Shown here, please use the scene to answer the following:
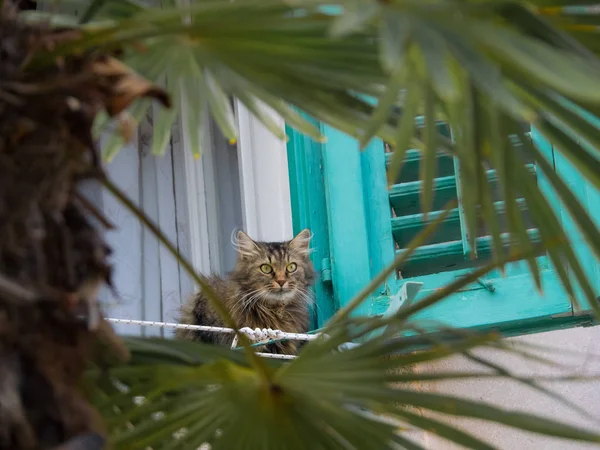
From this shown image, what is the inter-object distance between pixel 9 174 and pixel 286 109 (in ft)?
1.48

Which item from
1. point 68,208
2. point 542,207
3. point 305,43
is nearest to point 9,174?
point 68,208

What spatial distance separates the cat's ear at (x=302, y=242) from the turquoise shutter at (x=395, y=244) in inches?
1.1

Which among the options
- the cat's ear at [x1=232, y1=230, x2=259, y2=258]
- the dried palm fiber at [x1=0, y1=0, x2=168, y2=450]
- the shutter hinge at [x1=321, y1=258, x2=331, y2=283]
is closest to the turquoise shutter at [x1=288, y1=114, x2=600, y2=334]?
the shutter hinge at [x1=321, y1=258, x2=331, y2=283]

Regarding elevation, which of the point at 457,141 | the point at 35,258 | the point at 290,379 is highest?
the point at 457,141

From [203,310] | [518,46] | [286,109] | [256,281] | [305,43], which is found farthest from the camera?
[256,281]

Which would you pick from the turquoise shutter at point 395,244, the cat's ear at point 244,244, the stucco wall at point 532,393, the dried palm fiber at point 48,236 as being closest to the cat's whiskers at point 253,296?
the cat's ear at point 244,244

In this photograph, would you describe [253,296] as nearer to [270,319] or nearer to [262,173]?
[270,319]

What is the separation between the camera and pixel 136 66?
1173 mm

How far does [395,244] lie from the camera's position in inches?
97.9

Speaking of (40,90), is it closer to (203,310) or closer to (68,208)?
(68,208)

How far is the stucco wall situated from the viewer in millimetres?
2189

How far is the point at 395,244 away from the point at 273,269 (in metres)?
0.88

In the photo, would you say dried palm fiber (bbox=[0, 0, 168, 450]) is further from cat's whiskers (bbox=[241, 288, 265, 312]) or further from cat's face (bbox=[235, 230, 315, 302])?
cat's whiskers (bbox=[241, 288, 265, 312])

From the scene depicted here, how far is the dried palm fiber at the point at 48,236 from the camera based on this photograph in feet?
2.42
